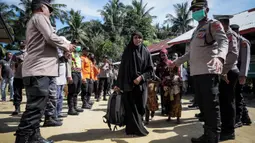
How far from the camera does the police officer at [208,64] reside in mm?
2885

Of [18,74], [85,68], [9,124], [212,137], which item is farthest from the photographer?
[85,68]

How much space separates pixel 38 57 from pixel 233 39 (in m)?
3.28

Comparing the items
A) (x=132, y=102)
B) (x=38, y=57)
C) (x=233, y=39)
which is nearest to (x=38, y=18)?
(x=38, y=57)

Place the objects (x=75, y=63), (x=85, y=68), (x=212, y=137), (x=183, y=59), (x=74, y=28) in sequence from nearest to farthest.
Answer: (x=212, y=137) < (x=183, y=59) < (x=75, y=63) < (x=85, y=68) < (x=74, y=28)

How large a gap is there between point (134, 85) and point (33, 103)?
5.96 ft

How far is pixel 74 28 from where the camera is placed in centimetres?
3494

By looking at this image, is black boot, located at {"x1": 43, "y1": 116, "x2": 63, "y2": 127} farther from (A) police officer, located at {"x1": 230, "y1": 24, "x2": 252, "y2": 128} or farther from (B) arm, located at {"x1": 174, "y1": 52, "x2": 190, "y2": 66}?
(A) police officer, located at {"x1": 230, "y1": 24, "x2": 252, "y2": 128}

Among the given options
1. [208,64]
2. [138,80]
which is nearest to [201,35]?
[208,64]

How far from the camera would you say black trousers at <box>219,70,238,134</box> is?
346 cm

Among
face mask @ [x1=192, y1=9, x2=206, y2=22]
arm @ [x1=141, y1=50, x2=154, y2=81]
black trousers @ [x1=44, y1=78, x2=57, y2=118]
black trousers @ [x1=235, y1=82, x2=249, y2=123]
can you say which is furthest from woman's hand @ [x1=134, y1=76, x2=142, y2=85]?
black trousers @ [x1=235, y1=82, x2=249, y2=123]

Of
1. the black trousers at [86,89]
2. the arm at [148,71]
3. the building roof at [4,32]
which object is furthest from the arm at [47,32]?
the black trousers at [86,89]

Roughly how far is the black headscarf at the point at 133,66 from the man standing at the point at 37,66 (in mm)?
1293

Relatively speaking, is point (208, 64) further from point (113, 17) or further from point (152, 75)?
point (113, 17)

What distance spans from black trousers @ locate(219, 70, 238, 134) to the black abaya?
52.7 inches
